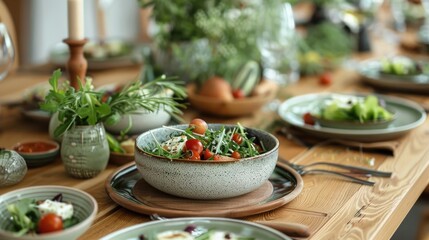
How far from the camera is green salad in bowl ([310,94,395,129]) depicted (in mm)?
1635

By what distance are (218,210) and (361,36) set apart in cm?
199

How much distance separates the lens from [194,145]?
3.90ft

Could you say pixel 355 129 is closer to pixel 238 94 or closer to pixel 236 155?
pixel 238 94

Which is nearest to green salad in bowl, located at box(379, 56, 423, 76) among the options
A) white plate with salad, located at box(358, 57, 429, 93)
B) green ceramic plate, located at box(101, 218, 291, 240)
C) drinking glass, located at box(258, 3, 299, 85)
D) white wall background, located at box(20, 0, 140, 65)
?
white plate with salad, located at box(358, 57, 429, 93)

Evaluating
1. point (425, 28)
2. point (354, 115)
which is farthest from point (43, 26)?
point (354, 115)

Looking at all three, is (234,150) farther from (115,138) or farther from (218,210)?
(115,138)

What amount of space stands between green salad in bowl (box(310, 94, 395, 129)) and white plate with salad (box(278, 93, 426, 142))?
0.04 feet

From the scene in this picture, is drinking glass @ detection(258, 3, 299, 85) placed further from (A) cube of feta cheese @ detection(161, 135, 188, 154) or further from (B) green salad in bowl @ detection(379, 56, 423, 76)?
(A) cube of feta cheese @ detection(161, 135, 188, 154)

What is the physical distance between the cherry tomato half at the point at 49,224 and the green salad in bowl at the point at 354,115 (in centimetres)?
89

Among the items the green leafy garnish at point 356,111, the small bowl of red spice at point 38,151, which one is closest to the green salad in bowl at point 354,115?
the green leafy garnish at point 356,111

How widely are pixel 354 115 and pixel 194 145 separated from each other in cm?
62

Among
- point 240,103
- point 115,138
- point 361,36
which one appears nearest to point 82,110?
point 115,138

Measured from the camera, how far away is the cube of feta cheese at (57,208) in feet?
3.27

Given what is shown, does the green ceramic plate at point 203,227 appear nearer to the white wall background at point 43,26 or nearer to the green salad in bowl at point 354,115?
the green salad in bowl at point 354,115
